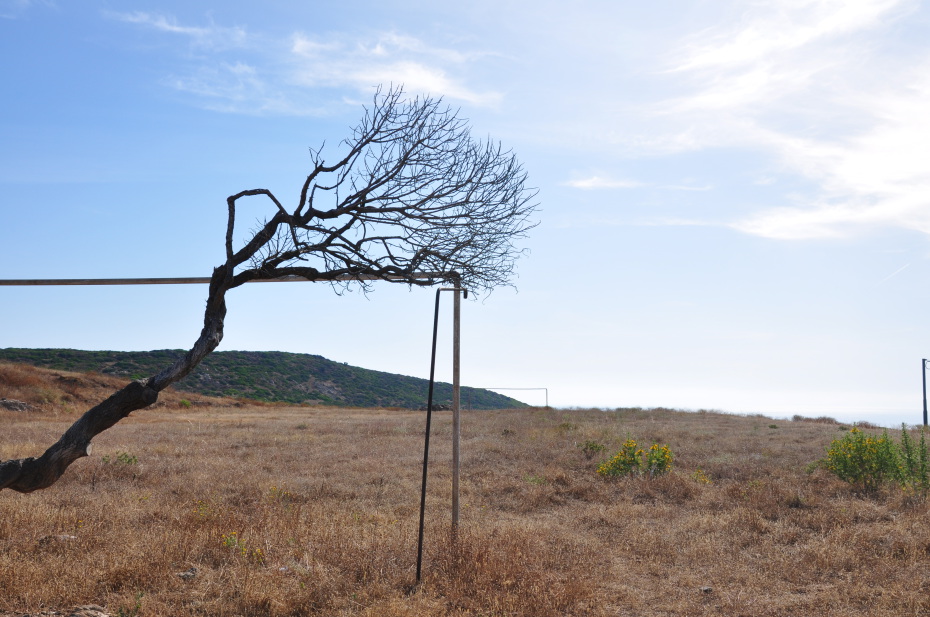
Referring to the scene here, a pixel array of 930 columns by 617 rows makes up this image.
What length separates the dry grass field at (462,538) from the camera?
6.44 metres

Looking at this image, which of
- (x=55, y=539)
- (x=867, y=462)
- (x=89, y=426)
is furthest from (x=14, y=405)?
(x=867, y=462)

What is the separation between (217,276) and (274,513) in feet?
12.6

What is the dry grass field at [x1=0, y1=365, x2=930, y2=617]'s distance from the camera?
6.44 meters

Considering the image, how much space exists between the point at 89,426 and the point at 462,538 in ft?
13.3

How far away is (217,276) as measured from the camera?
7.54 meters

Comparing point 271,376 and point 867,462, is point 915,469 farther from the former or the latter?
point 271,376

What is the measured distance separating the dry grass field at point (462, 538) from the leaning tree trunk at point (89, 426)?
83 centimetres

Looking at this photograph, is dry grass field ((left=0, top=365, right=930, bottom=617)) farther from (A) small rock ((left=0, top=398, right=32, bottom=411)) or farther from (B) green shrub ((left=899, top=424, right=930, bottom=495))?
(A) small rock ((left=0, top=398, right=32, bottom=411))

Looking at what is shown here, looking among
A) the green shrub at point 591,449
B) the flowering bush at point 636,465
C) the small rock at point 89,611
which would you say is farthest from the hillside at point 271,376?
the small rock at point 89,611

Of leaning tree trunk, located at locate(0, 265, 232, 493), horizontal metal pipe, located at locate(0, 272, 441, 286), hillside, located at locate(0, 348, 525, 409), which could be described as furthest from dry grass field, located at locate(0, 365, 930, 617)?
hillside, located at locate(0, 348, 525, 409)

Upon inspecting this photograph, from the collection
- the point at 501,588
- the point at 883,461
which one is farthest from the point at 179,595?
the point at 883,461

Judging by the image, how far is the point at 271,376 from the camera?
68188mm

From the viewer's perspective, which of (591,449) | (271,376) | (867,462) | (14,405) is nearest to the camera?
(867,462)

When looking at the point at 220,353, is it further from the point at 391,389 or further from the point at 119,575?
the point at 119,575
